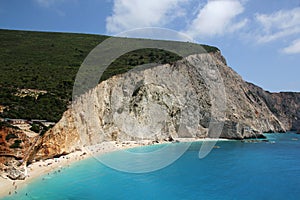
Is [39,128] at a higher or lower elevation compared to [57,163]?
higher

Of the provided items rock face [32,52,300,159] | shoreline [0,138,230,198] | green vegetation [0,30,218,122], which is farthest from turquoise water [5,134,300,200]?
green vegetation [0,30,218,122]

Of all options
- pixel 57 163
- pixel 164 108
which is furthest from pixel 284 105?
pixel 57 163

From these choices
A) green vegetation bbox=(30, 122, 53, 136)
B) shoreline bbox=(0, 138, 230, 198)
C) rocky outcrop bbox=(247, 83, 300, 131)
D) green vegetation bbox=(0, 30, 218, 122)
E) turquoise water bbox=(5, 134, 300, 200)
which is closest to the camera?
turquoise water bbox=(5, 134, 300, 200)

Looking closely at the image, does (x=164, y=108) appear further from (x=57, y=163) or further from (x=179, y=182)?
(x=179, y=182)

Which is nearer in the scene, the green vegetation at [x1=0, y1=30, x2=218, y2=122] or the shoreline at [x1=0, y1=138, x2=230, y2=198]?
the shoreline at [x1=0, y1=138, x2=230, y2=198]

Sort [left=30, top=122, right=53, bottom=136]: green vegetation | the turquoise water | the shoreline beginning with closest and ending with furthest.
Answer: the turquoise water < the shoreline < [left=30, top=122, right=53, bottom=136]: green vegetation

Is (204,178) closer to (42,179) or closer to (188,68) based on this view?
(42,179)

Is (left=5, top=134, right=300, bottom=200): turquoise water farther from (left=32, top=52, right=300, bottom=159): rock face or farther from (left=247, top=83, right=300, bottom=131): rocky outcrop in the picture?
(left=247, top=83, right=300, bottom=131): rocky outcrop
